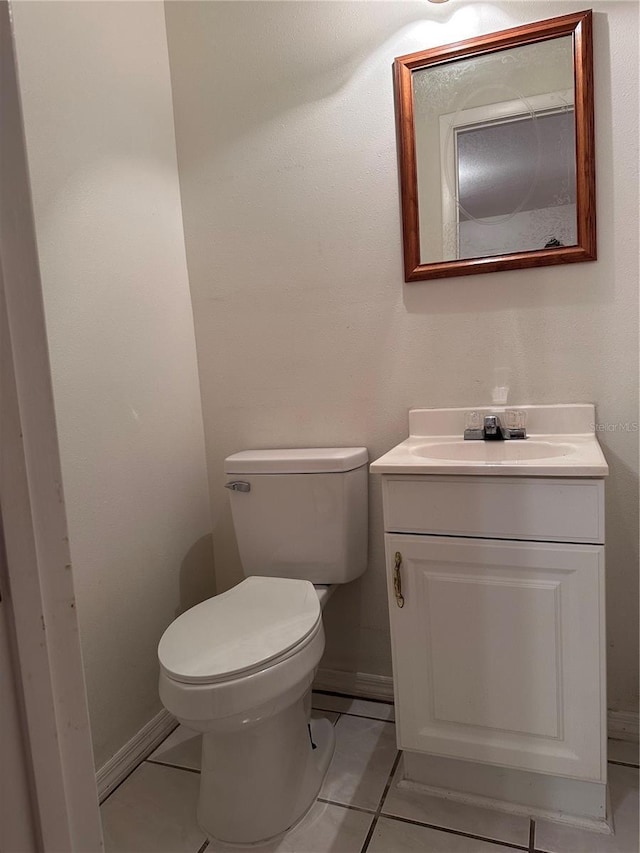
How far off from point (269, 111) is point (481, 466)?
130cm

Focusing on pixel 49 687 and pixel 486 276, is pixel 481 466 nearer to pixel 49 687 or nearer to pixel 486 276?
pixel 486 276

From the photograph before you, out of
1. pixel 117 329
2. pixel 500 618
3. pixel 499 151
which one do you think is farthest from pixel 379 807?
pixel 499 151

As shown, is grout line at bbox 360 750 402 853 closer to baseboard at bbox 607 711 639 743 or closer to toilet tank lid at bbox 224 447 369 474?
baseboard at bbox 607 711 639 743

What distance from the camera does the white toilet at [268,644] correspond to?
3.83ft

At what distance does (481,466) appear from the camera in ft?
3.91

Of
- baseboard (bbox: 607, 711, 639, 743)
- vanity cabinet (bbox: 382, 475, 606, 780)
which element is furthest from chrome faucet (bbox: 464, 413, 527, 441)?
baseboard (bbox: 607, 711, 639, 743)

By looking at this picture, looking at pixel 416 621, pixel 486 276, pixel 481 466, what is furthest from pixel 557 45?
pixel 416 621

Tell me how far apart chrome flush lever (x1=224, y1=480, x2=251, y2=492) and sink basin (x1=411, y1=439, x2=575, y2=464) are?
512mm

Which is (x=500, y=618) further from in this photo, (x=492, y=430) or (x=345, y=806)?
(x=345, y=806)

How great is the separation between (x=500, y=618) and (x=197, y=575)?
1.05 metres

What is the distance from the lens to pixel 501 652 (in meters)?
1.24

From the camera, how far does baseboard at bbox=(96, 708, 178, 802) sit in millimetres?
1461

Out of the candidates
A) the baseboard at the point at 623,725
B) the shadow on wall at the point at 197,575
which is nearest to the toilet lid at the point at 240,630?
the shadow on wall at the point at 197,575

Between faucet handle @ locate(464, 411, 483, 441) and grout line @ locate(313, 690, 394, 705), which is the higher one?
faucet handle @ locate(464, 411, 483, 441)
